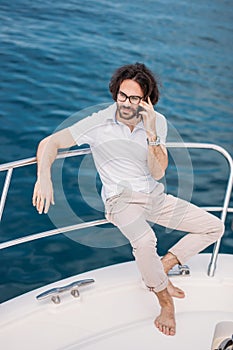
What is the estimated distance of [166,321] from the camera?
2.71 metres

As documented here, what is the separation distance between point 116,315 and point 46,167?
686 mm

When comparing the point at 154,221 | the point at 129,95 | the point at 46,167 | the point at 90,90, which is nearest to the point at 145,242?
the point at 154,221

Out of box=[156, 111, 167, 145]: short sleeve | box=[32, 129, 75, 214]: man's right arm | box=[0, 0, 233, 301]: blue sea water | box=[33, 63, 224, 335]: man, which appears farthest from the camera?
box=[0, 0, 233, 301]: blue sea water

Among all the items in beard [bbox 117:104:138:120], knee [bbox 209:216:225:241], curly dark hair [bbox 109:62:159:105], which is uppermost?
curly dark hair [bbox 109:62:159:105]

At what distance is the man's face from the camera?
2709 millimetres

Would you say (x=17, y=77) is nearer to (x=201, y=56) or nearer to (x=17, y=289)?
(x=201, y=56)

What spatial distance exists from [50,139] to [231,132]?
4.14 metres

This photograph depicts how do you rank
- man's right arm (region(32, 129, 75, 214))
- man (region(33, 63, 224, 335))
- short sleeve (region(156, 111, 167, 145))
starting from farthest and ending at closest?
short sleeve (region(156, 111, 167, 145)) → man (region(33, 63, 224, 335)) → man's right arm (region(32, 129, 75, 214))

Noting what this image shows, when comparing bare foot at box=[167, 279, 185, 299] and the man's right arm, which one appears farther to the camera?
bare foot at box=[167, 279, 185, 299]

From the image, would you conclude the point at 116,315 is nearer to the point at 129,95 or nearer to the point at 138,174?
the point at 138,174

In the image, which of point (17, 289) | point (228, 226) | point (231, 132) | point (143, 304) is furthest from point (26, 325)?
point (231, 132)

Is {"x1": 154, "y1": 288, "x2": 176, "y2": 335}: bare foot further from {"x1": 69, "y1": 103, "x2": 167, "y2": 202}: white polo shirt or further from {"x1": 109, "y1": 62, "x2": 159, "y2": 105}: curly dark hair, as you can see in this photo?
{"x1": 109, "y1": 62, "x2": 159, "y2": 105}: curly dark hair

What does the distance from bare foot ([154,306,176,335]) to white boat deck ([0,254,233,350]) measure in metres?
0.03

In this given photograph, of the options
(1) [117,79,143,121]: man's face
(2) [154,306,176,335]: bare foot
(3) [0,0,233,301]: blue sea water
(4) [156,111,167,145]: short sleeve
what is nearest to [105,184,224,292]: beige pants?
(2) [154,306,176,335]: bare foot
